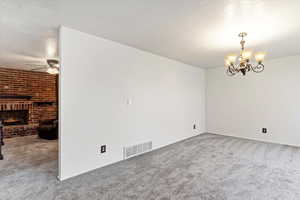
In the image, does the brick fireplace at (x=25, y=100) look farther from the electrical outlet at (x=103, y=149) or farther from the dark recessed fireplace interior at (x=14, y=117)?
the electrical outlet at (x=103, y=149)

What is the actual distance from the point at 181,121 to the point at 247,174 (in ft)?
7.38

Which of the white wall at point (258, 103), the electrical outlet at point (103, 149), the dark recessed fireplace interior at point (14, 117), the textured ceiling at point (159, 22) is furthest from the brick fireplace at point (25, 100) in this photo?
the white wall at point (258, 103)

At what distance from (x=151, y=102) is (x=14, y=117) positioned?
512 centimetres

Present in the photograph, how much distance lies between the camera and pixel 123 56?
3.15m

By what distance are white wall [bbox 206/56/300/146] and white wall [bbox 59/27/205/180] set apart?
5.72 ft

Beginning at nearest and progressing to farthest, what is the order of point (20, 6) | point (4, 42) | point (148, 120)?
1. point (20, 6)
2. point (4, 42)
3. point (148, 120)

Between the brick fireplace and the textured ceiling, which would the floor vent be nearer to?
the textured ceiling

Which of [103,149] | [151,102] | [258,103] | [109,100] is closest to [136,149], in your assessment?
[103,149]

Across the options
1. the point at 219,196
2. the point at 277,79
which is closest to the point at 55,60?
the point at 219,196

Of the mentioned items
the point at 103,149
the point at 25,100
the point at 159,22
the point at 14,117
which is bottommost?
the point at 103,149

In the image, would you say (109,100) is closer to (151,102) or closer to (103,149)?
(103,149)

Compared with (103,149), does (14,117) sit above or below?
above

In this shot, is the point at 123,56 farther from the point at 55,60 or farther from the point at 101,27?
the point at 55,60

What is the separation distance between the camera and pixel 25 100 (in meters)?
5.66
